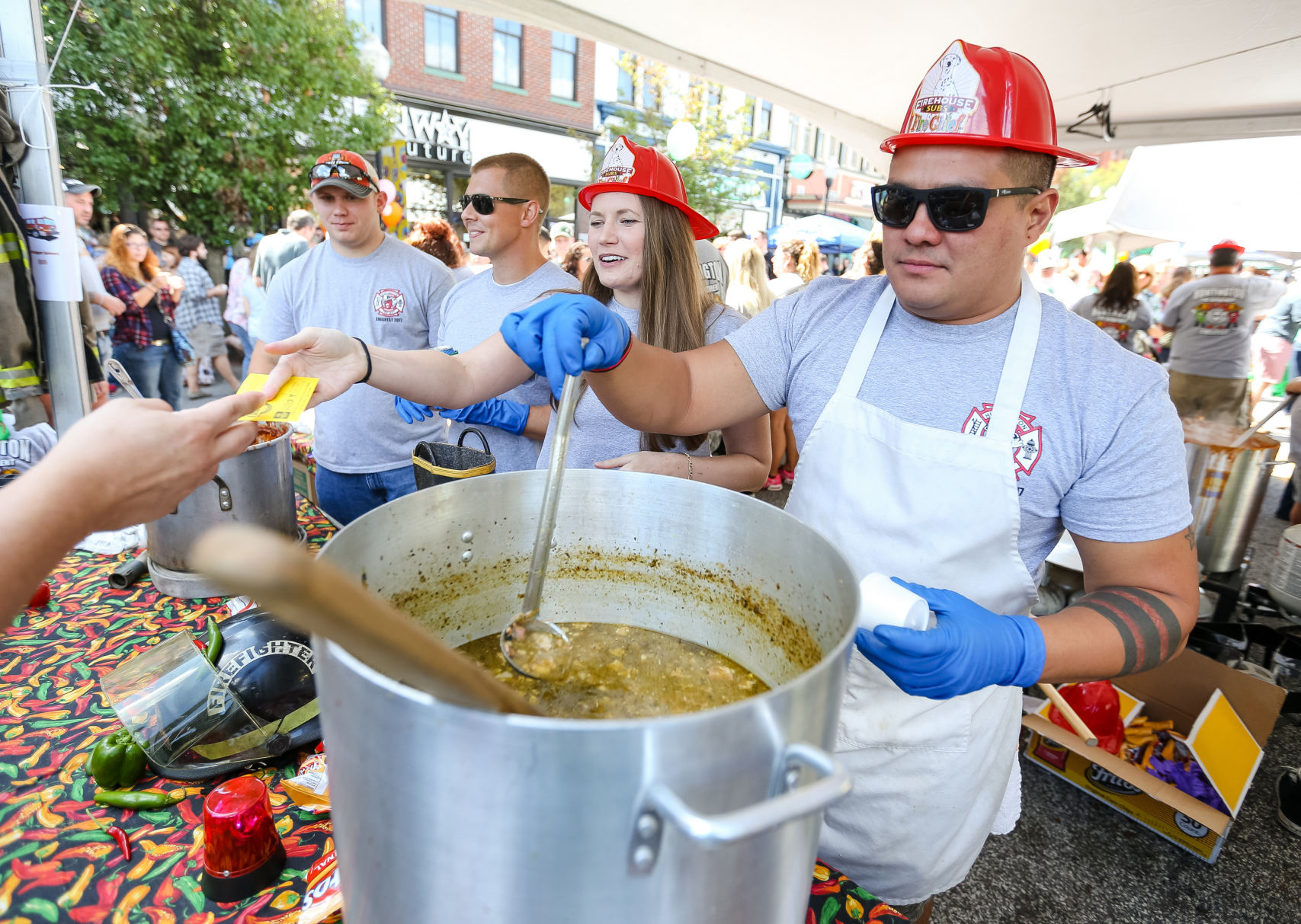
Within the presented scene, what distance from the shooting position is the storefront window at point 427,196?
46.9 feet

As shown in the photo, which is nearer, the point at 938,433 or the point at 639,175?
the point at 938,433

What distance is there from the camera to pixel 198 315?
7.48 meters

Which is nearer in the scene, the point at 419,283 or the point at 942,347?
the point at 942,347

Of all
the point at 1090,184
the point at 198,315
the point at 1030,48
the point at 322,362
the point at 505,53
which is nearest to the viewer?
the point at 322,362

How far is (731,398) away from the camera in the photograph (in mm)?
1581

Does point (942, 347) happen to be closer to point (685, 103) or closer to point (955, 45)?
point (955, 45)

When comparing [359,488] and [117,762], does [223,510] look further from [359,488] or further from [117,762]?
[359,488]

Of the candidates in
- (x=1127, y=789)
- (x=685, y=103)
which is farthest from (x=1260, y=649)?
(x=685, y=103)

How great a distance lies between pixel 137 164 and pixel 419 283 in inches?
293

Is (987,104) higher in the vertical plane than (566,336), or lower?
higher

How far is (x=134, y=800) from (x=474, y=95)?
16272mm

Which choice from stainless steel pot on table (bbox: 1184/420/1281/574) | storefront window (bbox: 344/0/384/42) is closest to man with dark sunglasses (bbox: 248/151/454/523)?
stainless steel pot on table (bbox: 1184/420/1281/574)

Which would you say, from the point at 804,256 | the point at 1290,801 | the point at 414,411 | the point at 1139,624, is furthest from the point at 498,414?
the point at 804,256

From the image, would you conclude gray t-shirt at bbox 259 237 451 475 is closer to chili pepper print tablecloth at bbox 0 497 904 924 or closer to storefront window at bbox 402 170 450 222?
chili pepper print tablecloth at bbox 0 497 904 924
